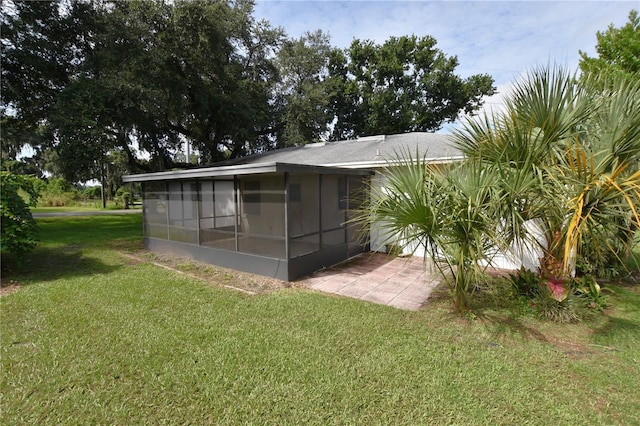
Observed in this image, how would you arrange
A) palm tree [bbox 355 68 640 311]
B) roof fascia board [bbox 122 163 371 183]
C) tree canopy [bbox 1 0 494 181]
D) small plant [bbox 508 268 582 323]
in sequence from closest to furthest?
1. palm tree [bbox 355 68 640 311]
2. small plant [bbox 508 268 582 323]
3. roof fascia board [bbox 122 163 371 183]
4. tree canopy [bbox 1 0 494 181]

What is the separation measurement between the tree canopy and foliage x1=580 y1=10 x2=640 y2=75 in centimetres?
1017

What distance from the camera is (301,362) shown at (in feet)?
10.1

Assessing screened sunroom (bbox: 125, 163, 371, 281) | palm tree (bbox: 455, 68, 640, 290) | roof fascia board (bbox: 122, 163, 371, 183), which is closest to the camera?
palm tree (bbox: 455, 68, 640, 290)

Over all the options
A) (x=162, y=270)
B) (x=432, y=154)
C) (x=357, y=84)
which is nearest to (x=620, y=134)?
(x=432, y=154)

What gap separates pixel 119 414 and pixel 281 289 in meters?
3.22

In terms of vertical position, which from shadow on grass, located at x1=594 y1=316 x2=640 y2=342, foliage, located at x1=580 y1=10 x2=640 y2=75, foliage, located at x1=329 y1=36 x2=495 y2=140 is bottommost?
shadow on grass, located at x1=594 y1=316 x2=640 y2=342

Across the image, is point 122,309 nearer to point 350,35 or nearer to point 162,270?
point 162,270

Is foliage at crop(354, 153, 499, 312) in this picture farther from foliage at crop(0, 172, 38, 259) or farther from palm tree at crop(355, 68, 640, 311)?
foliage at crop(0, 172, 38, 259)

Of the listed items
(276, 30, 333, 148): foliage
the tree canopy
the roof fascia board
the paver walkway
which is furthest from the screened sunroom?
(276, 30, 333, 148): foliage

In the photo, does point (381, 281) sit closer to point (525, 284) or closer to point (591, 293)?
point (525, 284)

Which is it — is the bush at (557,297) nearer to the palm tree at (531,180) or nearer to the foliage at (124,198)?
the palm tree at (531,180)

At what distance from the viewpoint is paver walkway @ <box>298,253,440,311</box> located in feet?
16.6

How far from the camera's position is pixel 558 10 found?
7840 mm

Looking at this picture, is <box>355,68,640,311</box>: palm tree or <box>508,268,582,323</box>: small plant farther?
<box>508,268,582,323</box>: small plant
